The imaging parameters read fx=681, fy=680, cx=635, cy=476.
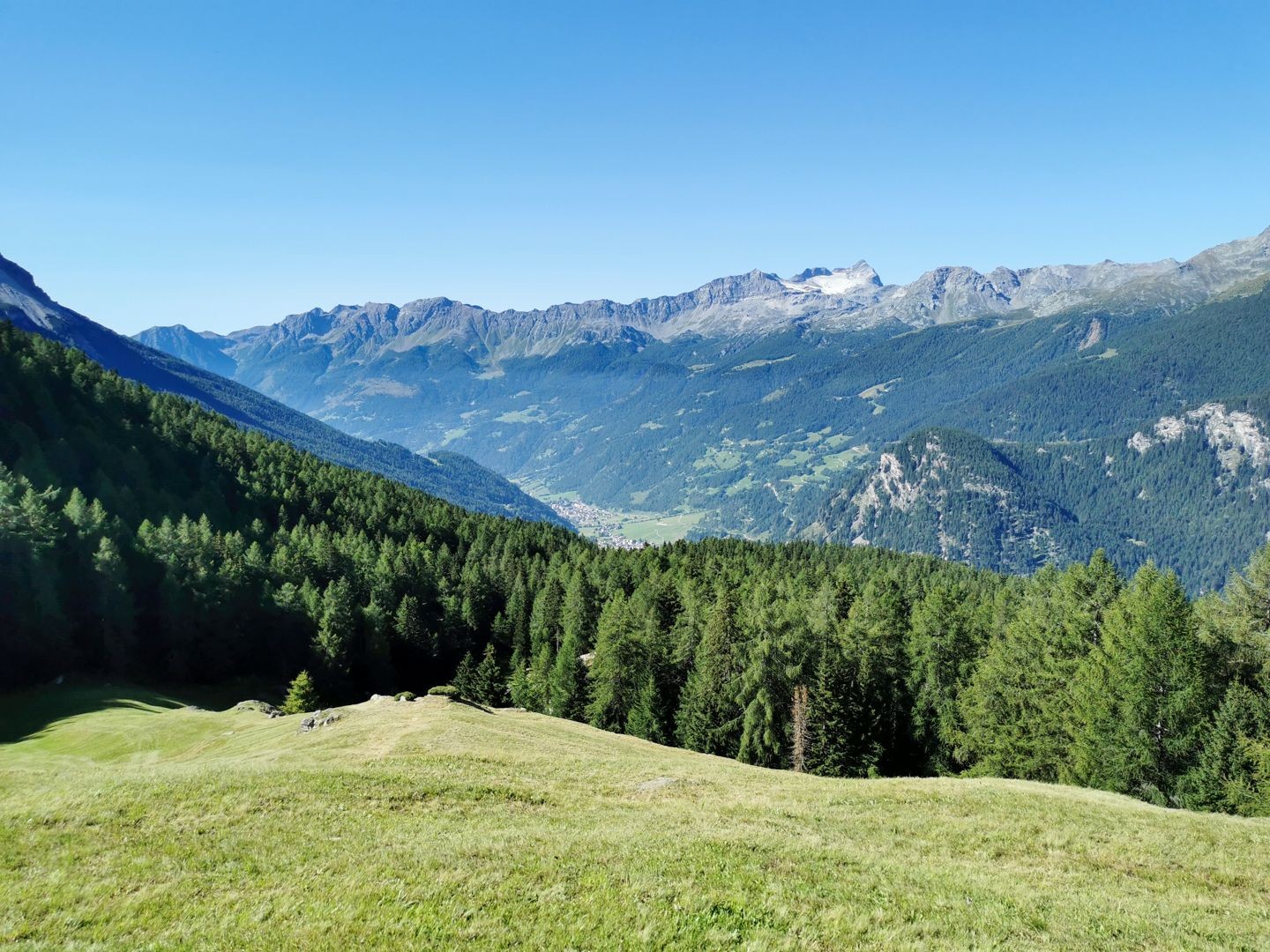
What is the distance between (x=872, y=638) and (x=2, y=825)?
6227 cm

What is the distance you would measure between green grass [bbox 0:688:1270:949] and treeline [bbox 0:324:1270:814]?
1373 centimetres

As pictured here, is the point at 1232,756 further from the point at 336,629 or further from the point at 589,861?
the point at 336,629

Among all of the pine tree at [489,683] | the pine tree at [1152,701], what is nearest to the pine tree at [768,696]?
the pine tree at [1152,701]

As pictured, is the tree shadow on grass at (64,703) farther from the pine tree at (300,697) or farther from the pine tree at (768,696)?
the pine tree at (768,696)

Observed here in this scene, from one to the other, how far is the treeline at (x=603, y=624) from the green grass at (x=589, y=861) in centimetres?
1373

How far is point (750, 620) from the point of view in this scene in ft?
225

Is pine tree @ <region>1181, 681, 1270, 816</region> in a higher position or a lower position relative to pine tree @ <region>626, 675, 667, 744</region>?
higher

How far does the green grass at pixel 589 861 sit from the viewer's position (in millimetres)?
15234

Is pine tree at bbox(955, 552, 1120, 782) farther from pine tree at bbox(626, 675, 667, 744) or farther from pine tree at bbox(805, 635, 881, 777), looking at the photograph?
pine tree at bbox(626, 675, 667, 744)

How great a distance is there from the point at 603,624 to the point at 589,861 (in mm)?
63905

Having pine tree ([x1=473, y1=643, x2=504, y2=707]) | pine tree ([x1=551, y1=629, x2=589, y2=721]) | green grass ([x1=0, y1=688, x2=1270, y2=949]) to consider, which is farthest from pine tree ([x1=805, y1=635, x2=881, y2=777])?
pine tree ([x1=473, y1=643, x2=504, y2=707])

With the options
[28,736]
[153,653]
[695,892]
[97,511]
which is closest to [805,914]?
[695,892]

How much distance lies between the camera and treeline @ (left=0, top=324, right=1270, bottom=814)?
4641cm

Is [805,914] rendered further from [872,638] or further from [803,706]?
[872,638]
